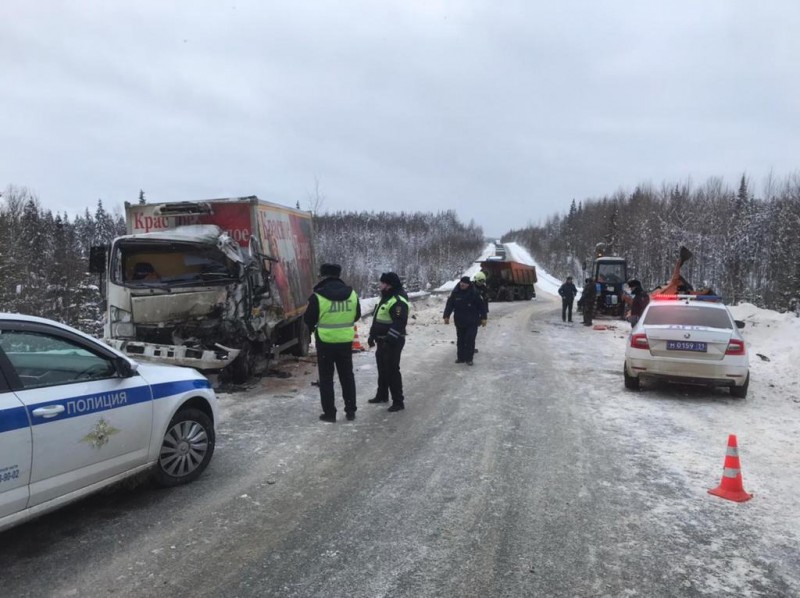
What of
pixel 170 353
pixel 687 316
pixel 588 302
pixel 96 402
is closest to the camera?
pixel 96 402

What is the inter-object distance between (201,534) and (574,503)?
2.83m

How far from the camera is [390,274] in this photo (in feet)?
25.0

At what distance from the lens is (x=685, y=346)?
26.7ft

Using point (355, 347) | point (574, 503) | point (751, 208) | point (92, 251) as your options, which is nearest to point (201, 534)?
point (574, 503)

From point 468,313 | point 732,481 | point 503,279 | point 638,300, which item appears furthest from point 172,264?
point 503,279

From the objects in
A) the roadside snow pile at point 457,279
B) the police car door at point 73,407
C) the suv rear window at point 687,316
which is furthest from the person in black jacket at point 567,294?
the police car door at point 73,407

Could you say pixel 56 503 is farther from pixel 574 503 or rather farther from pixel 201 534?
pixel 574 503

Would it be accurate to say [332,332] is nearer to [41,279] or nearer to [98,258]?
[98,258]

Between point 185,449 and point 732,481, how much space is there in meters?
4.63

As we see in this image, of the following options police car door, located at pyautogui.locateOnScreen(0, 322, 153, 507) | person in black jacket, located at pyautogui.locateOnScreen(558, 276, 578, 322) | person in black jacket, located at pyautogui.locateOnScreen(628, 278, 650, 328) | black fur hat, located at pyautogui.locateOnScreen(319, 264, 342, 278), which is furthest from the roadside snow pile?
police car door, located at pyautogui.locateOnScreen(0, 322, 153, 507)

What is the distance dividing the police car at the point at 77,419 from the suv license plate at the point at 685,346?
6.81 m

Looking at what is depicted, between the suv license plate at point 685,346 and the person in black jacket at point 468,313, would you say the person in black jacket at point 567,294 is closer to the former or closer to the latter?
the person in black jacket at point 468,313

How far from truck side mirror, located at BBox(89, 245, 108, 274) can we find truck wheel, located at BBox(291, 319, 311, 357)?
13.1 ft

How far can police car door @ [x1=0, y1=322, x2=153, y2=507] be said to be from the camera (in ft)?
11.1
